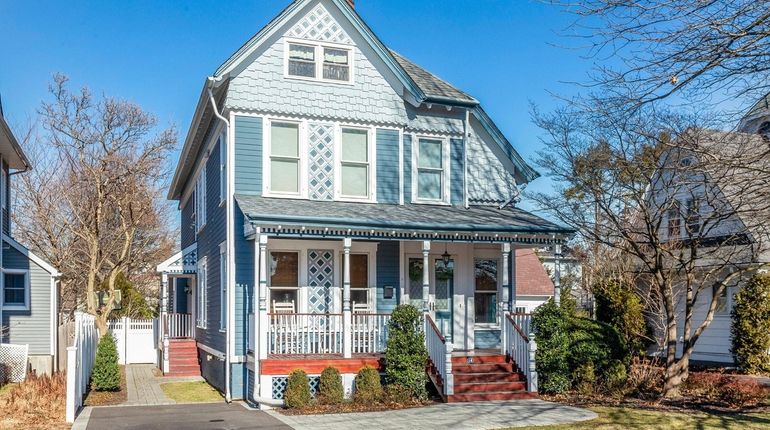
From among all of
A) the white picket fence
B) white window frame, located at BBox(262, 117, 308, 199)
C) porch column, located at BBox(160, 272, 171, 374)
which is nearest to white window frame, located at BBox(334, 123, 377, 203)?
white window frame, located at BBox(262, 117, 308, 199)

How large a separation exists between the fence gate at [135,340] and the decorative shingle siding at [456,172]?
44.8 feet

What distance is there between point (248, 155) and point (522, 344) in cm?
740

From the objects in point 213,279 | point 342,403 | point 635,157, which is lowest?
point 342,403

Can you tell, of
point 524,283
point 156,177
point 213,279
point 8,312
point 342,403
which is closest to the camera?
point 342,403

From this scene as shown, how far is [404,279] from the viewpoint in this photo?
1830 centimetres

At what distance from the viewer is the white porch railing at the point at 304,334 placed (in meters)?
16.1

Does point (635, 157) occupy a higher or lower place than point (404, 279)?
higher

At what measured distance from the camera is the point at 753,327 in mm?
21953

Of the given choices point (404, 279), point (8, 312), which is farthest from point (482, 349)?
point (8, 312)

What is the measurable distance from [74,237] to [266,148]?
849 inches

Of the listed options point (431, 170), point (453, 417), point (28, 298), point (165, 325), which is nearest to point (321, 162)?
point (431, 170)

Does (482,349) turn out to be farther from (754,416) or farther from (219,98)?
(219,98)

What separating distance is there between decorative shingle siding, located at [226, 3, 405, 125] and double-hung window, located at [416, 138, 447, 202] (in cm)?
111

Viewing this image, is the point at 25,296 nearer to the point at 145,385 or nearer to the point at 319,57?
the point at 145,385
